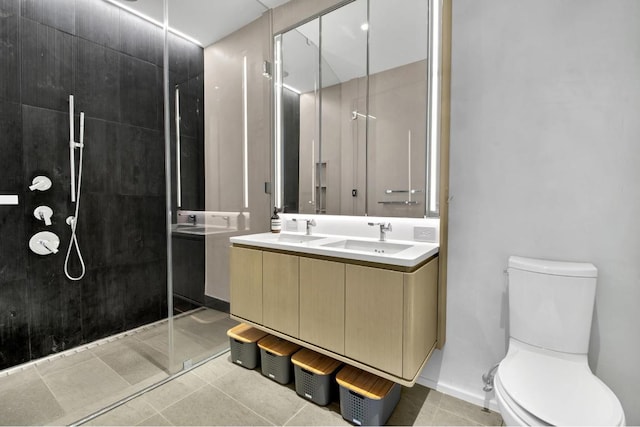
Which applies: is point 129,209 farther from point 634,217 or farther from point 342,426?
point 634,217

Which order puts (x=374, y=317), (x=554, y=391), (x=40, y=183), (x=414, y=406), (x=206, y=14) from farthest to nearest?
1. (x=206, y=14)
2. (x=40, y=183)
3. (x=414, y=406)
4. (x=374, y=317)
5. (x=554, y=391)

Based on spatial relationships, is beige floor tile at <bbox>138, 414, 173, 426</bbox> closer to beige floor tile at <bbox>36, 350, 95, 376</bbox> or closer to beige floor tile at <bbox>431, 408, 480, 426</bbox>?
beige floor tile at <bbox>36, 350, 95, 376</bbox>

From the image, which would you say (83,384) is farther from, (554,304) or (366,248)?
(554,304)

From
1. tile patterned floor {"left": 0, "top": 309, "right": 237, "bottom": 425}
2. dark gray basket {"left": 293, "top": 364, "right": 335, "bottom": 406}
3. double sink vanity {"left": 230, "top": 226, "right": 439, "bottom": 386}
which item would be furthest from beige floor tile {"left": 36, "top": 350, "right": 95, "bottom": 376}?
dark gray basket {"left": 293, "top": 364, "right": 335, "bottom": 406}

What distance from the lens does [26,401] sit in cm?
168

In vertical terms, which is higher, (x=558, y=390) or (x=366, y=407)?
(x=558, y=390)

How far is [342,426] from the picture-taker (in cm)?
156

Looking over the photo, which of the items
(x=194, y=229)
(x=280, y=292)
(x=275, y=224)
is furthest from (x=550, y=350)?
(x=194, y=229)

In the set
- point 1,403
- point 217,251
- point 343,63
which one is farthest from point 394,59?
point 1,403

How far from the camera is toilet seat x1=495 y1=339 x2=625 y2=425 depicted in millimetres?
986

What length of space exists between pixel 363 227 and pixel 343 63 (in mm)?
1235

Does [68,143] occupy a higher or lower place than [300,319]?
higher

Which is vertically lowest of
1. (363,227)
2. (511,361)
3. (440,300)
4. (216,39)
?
(511,361)

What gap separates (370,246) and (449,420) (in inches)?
40.0
